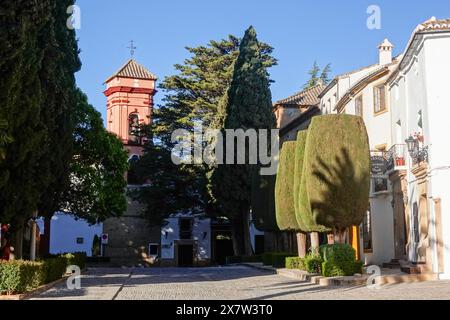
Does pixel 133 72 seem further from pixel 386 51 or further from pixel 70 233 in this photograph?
pixel 386 51

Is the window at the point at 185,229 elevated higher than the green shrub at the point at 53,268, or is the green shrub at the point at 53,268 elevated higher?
the window at the point at 185,229

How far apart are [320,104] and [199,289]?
24.6 metres

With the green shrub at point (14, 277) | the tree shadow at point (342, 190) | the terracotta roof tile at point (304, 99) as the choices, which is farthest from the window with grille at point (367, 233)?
the green shrub at point (14, 277)

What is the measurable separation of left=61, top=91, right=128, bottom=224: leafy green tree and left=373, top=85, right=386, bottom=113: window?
1222 cm

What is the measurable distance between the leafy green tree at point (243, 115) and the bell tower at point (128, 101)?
1366 cm

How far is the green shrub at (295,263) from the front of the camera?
78.6 feet

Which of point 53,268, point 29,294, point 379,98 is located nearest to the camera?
point 29,294

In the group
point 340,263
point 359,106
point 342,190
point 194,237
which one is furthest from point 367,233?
point 194,237

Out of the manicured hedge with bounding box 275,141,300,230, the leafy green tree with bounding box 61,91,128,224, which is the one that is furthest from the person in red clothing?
the manicured hedge with bounding box 275,141,300,230

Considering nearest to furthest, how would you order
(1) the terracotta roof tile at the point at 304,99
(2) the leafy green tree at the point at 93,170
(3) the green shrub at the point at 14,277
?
(3) the green shrub at the point at 14,277 → (2) the leafy green tree at the point at 93,170 → (1) the terracotta roof tile at the point at 304,99

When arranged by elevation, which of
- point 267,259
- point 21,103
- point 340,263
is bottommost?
point 267,259

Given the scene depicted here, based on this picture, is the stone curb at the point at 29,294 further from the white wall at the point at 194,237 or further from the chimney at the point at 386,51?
the white wall at the point at 194,237

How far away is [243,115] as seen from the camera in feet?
121

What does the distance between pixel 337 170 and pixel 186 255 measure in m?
29.4
